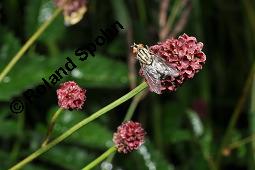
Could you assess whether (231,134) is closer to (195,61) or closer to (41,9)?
(41,9)

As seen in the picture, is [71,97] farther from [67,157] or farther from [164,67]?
A: [67,157]

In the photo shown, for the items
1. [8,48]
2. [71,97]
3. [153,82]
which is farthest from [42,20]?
[153,82]

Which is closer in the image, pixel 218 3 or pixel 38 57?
pixel 38 57

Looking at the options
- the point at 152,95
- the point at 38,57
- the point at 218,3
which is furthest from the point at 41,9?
the point at 218,3

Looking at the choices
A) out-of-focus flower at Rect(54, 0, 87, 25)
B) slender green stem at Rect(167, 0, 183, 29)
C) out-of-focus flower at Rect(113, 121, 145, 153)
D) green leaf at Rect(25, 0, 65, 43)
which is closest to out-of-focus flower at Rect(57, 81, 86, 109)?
out-of-focus flower at Rect(113, 121, 145, 153)

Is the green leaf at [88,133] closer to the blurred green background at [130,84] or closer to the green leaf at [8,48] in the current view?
the blurred green background at [130,84]

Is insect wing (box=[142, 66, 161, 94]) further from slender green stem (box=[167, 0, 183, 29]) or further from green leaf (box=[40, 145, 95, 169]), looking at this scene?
slender green stem (box=[167, 0, 183, 29])

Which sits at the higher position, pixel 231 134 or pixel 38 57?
pixel 38 57
